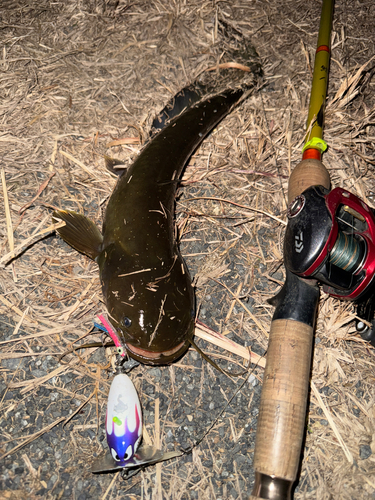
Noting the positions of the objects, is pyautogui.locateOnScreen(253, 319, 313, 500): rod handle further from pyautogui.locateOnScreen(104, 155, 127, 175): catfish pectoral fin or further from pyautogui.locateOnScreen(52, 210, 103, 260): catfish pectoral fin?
pyautogui.locateOnScreen(104, 155, 127, 175): catfish pectoral fin

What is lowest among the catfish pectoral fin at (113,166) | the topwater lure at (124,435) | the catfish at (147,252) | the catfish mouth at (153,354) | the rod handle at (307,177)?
the topwater lure at (124,435)

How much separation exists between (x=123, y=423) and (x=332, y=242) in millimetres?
1319

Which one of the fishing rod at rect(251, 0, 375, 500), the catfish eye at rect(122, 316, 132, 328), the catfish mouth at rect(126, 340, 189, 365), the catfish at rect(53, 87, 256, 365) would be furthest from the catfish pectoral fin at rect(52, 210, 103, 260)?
the fishing rod at rect(251, 0, 375, 500)

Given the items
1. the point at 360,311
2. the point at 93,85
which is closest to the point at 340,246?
the point at 360,311

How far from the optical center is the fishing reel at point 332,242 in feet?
5.92

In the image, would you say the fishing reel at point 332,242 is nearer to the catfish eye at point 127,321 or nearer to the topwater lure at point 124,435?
the catfish eye at point 127,321

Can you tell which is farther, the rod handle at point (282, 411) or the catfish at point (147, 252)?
the catfish at point (147, 252)

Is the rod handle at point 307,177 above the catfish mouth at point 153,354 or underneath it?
above

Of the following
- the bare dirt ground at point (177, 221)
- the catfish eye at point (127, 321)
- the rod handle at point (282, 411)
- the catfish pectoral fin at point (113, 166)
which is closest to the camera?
the rod handle at point (282, 411)

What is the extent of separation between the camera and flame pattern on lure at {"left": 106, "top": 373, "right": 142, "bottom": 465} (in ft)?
6.14

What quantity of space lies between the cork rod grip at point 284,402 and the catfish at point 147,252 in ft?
1.59

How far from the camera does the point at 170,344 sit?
193cm

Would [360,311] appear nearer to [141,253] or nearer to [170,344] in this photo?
[170,344]

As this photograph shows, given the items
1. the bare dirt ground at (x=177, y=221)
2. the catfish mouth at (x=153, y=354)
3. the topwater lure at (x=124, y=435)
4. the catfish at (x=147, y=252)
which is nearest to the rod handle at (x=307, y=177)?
the bare dirt ground at (x=177, y=221)
